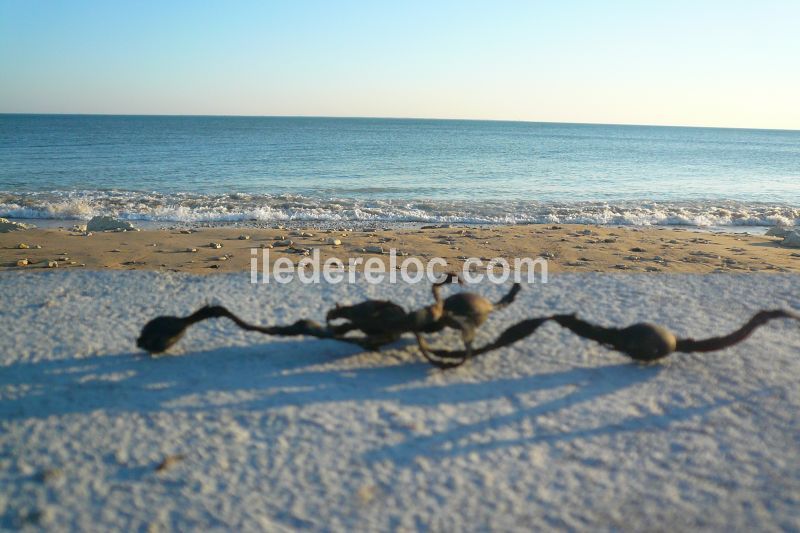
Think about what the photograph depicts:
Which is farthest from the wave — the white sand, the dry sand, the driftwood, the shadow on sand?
the shadow on sand

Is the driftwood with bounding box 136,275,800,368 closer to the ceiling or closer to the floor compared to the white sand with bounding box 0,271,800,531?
closer to the ceiling

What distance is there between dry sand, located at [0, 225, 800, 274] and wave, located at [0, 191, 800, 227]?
3.76 m

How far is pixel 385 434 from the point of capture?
369cm

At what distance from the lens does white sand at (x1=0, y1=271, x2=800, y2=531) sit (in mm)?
3018

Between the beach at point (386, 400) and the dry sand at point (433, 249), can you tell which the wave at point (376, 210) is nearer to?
the dry sand at point (433, 249)

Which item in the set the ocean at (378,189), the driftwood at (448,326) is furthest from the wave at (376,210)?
the driftwood at (448,326)

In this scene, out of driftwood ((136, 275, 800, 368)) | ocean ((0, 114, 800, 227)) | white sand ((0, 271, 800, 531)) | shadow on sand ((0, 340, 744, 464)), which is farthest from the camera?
ocean ((0, 114, 800, 227))

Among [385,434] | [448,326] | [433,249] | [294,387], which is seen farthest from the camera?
[433,249]

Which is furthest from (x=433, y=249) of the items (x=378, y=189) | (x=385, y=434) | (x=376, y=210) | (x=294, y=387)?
(x=378, y=189)

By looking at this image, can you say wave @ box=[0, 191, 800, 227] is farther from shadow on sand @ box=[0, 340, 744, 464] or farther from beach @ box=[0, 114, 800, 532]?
shadow on sand @ box=[0, 340, 744, 464]

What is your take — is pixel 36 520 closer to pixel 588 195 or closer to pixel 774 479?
pixel 774 479

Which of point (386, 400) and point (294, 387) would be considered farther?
point (294, 387)

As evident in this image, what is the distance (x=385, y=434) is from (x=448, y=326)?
1213mm

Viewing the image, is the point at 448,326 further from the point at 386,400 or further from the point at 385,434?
the point at 385,434
